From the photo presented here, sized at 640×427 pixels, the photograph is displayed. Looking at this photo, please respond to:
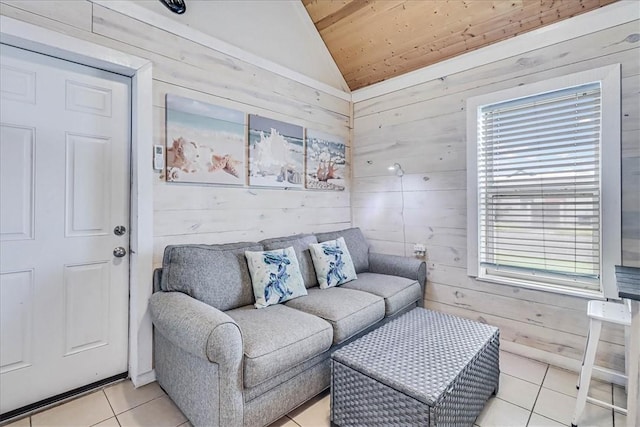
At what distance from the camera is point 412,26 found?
2705 mm

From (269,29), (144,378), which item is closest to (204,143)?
(269,29)

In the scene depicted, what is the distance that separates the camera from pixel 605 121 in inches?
82.0

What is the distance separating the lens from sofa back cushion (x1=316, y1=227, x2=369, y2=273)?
2.99 metres

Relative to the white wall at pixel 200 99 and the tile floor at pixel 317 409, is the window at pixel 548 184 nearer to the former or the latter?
the tile floor at pixel 317 409

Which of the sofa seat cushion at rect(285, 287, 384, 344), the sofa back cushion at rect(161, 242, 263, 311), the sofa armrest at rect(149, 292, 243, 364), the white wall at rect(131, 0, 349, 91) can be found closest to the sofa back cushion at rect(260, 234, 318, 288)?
the sofa seat cushion at rect(285, 287, 384, 344)

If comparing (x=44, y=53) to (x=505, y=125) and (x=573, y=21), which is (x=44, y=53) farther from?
(x=573, y=21)

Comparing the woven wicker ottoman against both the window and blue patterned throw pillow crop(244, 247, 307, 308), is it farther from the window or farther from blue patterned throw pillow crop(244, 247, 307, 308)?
the window

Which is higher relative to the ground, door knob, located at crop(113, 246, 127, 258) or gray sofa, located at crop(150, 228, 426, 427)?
door knob, located at crop(113, 246, 127, 258)

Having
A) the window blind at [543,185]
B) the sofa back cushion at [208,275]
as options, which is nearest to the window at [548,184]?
the window blind at [543,185]

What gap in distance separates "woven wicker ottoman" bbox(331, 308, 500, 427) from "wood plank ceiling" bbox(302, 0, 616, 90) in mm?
2241

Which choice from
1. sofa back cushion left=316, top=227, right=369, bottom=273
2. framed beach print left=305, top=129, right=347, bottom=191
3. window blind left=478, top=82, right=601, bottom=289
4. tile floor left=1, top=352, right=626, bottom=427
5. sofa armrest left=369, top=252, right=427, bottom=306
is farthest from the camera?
framed beach print left=305, top=129, right=347, bottom=191

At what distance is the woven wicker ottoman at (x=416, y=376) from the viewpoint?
52.3 inches

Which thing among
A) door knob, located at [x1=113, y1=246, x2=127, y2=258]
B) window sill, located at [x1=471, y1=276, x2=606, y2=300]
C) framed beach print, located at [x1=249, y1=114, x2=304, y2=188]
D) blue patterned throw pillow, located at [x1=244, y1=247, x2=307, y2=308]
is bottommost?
window sill, located at [x1=471, y1=276, x2=606, y2=300]

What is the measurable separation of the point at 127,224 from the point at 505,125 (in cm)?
295
